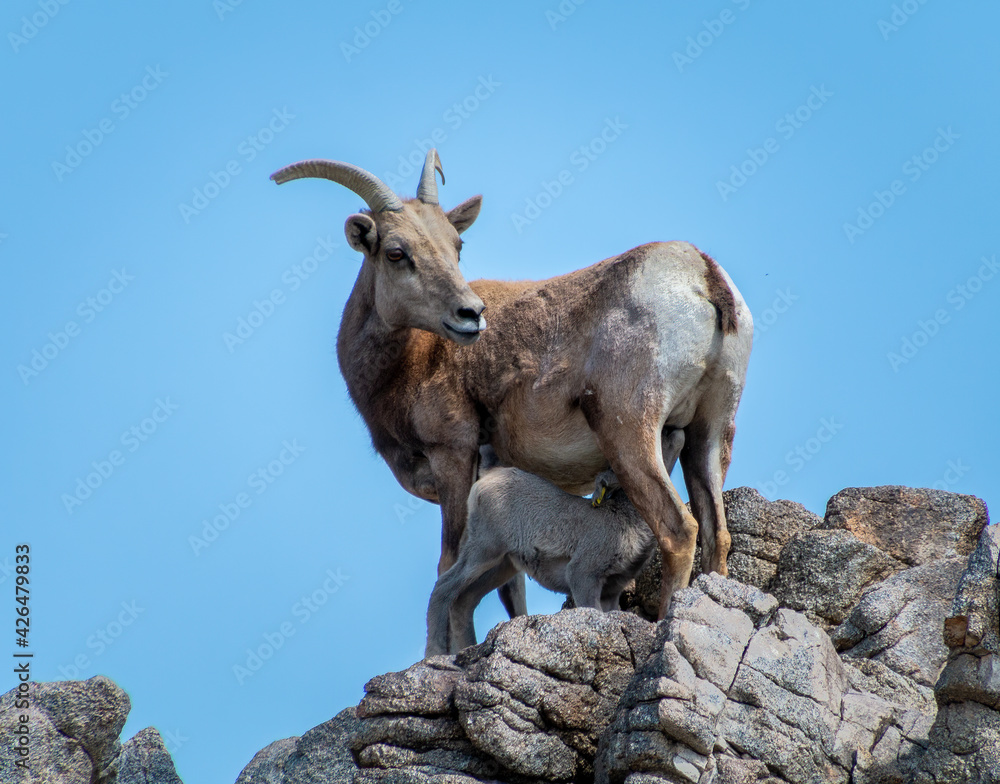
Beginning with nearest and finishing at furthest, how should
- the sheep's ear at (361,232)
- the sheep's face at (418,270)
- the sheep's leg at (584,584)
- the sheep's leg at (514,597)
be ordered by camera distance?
the sheep's leg at (584,584), the sheep's face at (418,270), the sheep's ear at (361,232), the sheep's leg at (514,597)

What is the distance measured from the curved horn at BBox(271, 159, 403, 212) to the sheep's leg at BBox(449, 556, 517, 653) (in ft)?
12.8

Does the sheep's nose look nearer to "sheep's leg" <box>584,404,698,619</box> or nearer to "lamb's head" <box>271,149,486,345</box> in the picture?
"lamb's head" <box>271,149,486,345</box>

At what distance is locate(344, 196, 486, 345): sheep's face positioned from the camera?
1156 centimetres

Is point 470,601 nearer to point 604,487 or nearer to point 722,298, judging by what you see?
point 604,487

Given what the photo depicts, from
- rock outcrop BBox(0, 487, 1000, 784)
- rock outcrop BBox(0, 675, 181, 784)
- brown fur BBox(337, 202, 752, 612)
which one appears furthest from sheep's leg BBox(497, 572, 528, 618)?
rock outcrop BBox(0, 675, 181, 784)

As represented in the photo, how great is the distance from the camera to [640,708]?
8.09m

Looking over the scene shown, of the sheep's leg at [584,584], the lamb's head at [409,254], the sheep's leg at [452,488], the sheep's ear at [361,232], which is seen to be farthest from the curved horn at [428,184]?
the sheep's leg at [584,584]

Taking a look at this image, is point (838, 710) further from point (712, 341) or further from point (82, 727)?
point (82, 727)

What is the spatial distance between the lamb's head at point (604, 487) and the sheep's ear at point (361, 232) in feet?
11.3

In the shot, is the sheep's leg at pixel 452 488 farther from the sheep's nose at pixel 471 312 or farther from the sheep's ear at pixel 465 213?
the sheep's ear at pixel 465 213

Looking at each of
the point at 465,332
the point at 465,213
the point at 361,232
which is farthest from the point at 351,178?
the point at 465,332

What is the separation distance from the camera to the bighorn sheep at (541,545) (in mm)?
10625

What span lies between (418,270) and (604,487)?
2.91 metres

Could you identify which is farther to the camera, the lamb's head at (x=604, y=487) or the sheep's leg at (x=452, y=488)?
the sheep's leg at (x=452, y=488)
